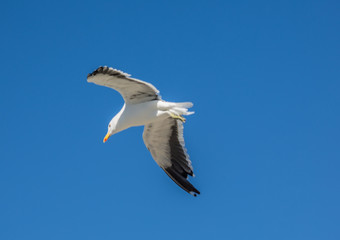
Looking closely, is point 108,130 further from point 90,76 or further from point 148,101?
point 90,76

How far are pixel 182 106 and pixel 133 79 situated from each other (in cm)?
113

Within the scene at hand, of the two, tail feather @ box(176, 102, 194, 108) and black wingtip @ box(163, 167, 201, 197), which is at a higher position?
tail feather @ box(176, 102, 194, 108)

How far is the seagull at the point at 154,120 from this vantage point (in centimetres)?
841

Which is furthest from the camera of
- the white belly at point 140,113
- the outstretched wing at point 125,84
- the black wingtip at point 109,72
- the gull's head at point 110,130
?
the gull's head at point 110,130

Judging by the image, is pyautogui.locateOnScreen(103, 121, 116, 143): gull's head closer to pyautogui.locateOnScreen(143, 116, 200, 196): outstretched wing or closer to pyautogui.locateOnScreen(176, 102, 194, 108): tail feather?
pyautogui.locateOnScreen(143, 116, 200, 196): outstretched wing

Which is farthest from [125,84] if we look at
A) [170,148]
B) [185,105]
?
[170,148]

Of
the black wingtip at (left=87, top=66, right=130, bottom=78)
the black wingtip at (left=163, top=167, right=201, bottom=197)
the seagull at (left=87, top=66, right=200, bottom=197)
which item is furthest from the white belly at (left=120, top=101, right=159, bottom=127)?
the black wingtip at (left=163, top=167, right=201, bottom=197)

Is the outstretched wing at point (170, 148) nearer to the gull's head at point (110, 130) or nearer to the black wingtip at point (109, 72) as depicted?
the gull's head at point (110, 130)

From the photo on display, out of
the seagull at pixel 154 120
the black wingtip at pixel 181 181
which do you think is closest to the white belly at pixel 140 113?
the seagull at pixel 154 120

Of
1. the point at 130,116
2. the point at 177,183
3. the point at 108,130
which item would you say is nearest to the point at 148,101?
the point at 130,116

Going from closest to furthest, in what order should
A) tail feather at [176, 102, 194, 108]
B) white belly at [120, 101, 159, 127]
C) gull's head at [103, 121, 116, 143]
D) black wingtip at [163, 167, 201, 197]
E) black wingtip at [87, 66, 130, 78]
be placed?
black wingtip at [87, 66, 130, 78], tail feather at [176, 102, 194, 108], white belly at [120, 101, 159, 127], gull's head at [103, 121, 116, 143], black wingtip at [163, 167, 201, 197]

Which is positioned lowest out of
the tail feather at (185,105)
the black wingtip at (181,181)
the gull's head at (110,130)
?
the black wingtip at (181,181)

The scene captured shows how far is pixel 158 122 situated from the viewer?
1002 centimetres

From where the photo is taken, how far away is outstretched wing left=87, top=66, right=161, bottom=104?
7.99m
